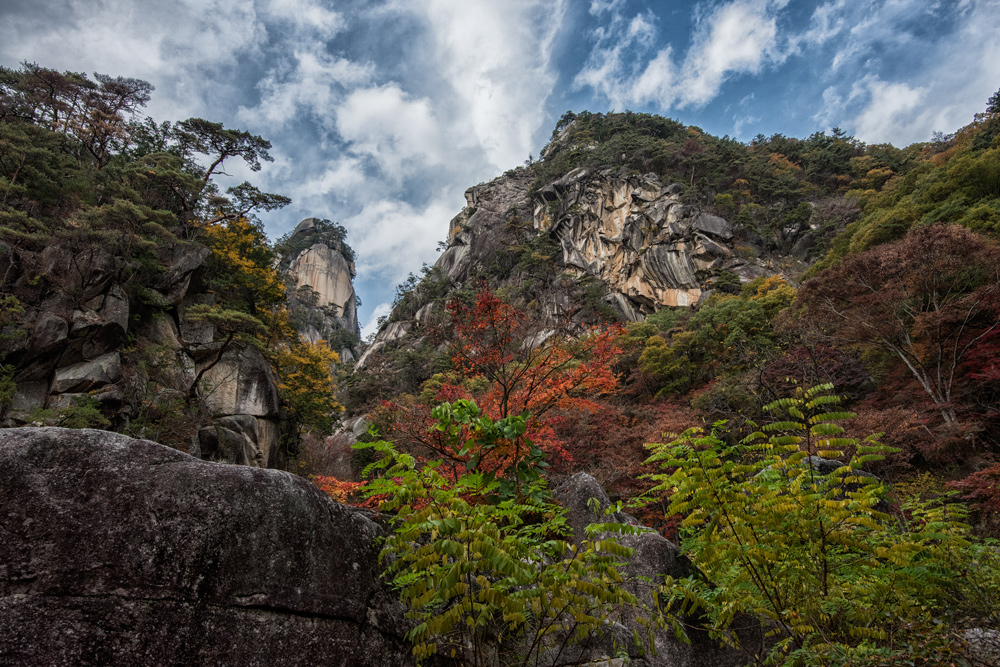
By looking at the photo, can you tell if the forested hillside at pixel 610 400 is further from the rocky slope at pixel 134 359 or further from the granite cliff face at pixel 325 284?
the granite cliff face at pixel 325 284

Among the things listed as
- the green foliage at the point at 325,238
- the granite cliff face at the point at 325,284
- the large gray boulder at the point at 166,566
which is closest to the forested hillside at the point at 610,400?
the large gray boulder at the point at 166,566

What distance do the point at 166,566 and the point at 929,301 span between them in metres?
15.4

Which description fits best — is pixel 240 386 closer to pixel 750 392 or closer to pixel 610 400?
pixel 610 400

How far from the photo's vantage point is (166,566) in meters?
2.18

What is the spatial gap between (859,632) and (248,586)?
3612 mm

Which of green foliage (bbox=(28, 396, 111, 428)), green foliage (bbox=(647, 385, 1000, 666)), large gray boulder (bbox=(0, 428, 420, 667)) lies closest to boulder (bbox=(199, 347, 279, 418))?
green foliage (bbox=(28, 396, 111, 428))

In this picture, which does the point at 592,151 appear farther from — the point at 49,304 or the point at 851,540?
the point at 851,540

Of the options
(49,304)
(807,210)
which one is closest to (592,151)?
(807,210)

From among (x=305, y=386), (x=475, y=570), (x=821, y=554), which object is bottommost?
(x=821, y=554)

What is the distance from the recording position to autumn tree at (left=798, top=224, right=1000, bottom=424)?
9.59 meters

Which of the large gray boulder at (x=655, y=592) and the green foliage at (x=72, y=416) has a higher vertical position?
the green foliage at (x=72, y=416)

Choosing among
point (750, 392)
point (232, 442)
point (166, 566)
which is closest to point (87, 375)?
point (232, 442)

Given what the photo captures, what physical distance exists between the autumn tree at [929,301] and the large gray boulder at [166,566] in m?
12.9

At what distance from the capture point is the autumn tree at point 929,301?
9586mm
